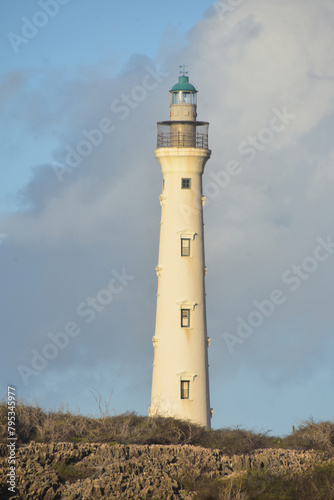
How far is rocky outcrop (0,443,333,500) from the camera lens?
28641mm

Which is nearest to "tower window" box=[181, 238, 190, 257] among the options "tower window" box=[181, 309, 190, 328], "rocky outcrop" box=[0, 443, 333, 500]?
"tower window" box=[181, 309, 190, 328]

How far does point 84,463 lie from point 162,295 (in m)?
15.2

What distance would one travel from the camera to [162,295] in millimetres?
45219

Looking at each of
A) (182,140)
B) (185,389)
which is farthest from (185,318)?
(182,140)

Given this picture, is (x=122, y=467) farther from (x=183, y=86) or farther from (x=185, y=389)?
(x=183, y=86)

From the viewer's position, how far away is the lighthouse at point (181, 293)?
44375mm

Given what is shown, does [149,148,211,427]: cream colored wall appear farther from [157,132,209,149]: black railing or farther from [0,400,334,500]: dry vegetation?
[0,400,334,500]: dry vegetation

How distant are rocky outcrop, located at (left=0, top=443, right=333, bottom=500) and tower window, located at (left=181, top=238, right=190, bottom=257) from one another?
13.0m

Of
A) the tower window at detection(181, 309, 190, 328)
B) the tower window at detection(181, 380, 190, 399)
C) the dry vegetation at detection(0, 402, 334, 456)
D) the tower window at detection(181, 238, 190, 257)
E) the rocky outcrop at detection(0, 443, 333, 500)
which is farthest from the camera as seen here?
the tower window at detection(181, 238, 190, 257)

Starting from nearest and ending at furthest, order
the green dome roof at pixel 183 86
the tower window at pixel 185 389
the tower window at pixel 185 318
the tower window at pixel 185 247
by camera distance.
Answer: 1. the tower window at pixel 185 389
2. the tower window at pixel 185 318
3. the tower window at pixel 185 247
4. the green dome roof at pixel 183 86

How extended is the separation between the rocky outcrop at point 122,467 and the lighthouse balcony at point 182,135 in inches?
676

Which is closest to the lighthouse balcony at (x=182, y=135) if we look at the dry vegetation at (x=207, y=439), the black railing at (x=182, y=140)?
the black railing at (x=182, y=140)

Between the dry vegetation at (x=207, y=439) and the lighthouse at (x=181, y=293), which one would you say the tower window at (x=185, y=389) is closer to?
the lighthouse at (x=181, y=293)

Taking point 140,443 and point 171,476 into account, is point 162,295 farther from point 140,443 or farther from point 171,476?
point 171,476
